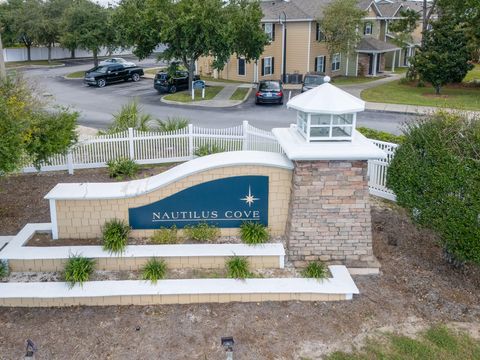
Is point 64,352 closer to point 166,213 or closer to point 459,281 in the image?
point 166,213

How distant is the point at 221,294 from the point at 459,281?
4531 mm

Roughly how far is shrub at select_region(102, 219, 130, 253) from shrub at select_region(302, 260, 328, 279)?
343cm

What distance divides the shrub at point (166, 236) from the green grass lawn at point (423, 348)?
3894 mm

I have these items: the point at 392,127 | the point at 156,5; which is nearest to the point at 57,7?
the point at 156,5

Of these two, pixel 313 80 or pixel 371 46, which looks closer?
pixel 313 80

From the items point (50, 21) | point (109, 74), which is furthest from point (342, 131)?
point (50, 21)

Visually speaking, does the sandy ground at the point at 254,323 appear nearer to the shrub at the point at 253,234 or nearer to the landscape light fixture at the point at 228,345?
the landscape light fixture at the point at 228,345

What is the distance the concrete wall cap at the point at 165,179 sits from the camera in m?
9.30

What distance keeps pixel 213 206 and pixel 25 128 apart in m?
3.88

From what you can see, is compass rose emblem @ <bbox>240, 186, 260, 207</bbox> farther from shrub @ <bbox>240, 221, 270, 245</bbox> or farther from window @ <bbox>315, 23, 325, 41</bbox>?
window @ <bbox>315, 23, 325, 41</bbox>

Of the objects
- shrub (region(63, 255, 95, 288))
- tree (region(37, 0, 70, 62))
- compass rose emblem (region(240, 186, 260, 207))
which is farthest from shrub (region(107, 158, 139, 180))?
tree (region(37, 0, 70, 62))

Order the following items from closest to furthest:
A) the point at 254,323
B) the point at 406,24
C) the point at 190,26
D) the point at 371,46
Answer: the point at 254,323 → the point at 190,26 → the point at 406,24 → the point at 371,46

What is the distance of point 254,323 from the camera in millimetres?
7777

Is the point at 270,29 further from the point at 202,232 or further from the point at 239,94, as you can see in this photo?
the point at 202,232
